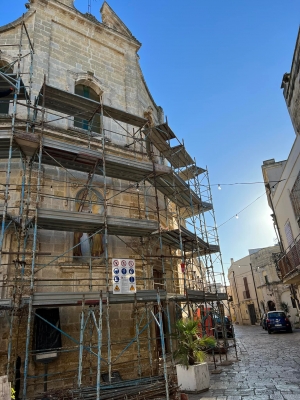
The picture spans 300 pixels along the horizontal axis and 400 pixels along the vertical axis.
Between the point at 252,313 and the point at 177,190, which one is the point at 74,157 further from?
the point at 252,313

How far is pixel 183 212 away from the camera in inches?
678

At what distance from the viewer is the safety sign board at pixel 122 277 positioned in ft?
25.8

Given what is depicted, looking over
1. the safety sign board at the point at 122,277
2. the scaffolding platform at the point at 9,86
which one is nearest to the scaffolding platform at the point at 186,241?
the safety sign board at the point at 122,277

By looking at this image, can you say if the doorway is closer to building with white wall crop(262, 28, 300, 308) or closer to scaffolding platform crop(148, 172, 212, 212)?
building with white wall crop(262, 28, 300, 308)

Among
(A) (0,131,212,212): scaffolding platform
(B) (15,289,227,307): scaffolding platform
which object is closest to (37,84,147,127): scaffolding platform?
(A) (0,131,212,212): scaffolding platform

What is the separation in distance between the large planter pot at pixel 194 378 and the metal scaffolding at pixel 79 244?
0.32 m

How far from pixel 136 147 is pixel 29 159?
4.63 m

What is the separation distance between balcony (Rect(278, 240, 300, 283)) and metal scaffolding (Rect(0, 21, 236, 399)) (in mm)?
3673

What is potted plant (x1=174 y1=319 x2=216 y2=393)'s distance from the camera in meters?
7.28

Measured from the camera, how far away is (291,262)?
14539 mm

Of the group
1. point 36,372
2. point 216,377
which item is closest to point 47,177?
point 36,372

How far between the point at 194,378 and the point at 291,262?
30.3ft

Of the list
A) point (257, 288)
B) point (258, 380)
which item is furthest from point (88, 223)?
point (257, 288)

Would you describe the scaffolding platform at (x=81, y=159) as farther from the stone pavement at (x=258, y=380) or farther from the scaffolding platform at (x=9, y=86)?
the stone pavement at (x=258, y=380)
